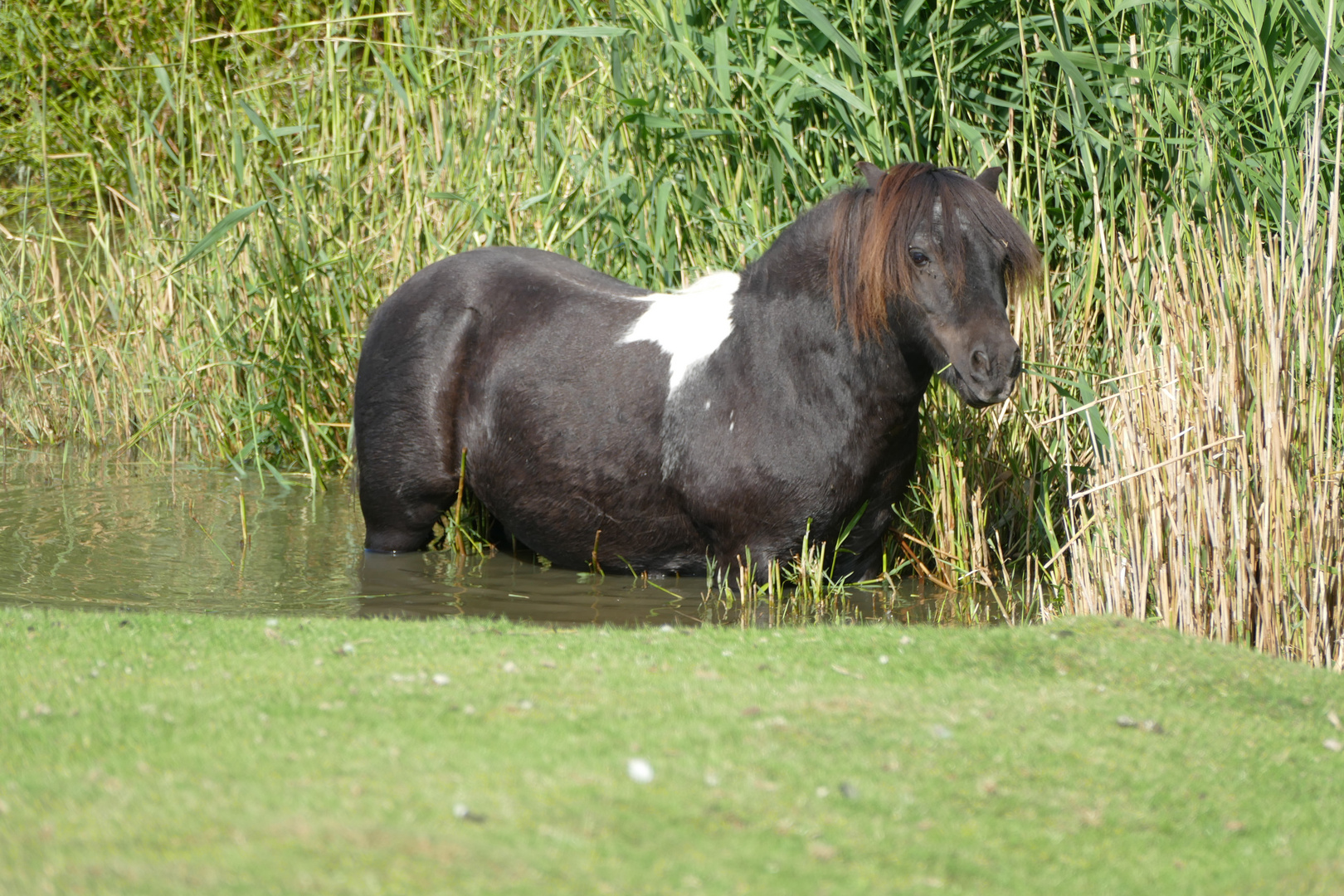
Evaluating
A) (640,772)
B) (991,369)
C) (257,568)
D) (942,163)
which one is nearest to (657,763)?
(640,772)

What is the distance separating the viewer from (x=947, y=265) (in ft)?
15.3

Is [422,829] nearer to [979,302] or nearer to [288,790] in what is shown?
[288,790]

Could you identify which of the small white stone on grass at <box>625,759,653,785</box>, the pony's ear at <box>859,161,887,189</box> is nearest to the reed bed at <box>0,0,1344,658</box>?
the pony's ear at <box>859,161,887,189</box>

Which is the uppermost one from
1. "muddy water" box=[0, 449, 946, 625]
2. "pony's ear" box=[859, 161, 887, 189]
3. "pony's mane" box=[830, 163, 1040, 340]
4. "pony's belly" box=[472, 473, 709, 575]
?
"pony's ear" box=[859, 161, 887, 189]

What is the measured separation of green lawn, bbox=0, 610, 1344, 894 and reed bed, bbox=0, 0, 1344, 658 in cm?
76

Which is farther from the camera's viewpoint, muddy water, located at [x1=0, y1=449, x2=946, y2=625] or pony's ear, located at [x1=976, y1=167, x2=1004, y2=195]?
muddy water, located at [x1=0, y1=449, x2=946, y2=625]

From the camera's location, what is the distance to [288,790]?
2.43m

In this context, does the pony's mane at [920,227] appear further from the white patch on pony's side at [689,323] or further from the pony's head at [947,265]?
the white patch on pony's side at [689,323]

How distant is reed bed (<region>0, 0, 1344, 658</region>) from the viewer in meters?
4.20

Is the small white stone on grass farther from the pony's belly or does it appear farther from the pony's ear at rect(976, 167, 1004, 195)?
the pony's ear at rect(976, 167, 1004, 195)

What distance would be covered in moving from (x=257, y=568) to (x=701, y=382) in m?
2.11

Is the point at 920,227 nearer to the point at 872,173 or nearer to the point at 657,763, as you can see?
the point at 872,173

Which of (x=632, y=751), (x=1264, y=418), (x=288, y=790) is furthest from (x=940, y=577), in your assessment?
(x=288, y=790)

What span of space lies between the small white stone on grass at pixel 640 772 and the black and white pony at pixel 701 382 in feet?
7.62
